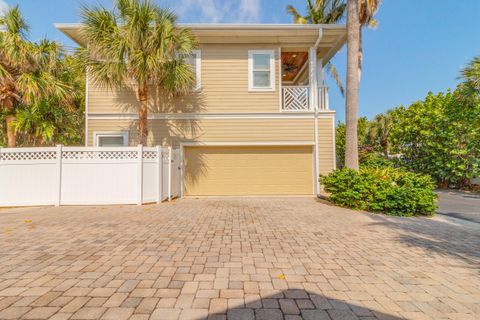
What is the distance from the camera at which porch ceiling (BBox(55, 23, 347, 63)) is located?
8.33 metres

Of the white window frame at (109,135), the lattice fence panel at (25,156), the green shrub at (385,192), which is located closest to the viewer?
the green shrub at (385,192)

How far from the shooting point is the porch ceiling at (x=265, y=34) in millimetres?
8328

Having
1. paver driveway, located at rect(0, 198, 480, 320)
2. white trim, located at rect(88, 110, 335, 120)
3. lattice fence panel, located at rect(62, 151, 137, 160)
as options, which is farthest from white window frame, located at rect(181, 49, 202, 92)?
paver driveway, located at rect(0, 198, 480, 320)

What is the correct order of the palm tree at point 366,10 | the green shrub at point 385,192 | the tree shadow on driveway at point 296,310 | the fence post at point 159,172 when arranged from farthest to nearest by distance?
the palm tree at point 366,10 → the fence post at point 159,172 → the green shrub at point 385,192 → the tree shadow on driveway at point 296,310

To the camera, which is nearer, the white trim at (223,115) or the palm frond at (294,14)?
the white trim at (223,115)

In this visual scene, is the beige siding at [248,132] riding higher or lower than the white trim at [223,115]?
lower

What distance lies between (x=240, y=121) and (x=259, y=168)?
197cm

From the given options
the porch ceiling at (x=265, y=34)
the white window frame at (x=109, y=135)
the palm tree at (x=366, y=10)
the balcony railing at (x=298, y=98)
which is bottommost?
the white window frame at (x=109, y=135)

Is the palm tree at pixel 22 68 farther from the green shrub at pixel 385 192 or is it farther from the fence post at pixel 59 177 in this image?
the green shrub at pixel 385 192

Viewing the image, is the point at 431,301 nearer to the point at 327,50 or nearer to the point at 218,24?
the point at 218,24

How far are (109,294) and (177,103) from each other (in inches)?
302

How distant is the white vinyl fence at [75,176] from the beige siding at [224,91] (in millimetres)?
2673

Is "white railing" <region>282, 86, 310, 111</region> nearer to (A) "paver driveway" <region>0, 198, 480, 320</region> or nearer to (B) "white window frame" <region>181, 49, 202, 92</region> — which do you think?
(B) "white window frame" <region>181, 49, 202, 92</region>

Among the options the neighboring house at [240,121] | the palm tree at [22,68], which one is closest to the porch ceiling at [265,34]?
the neighboring house at [240,121]
